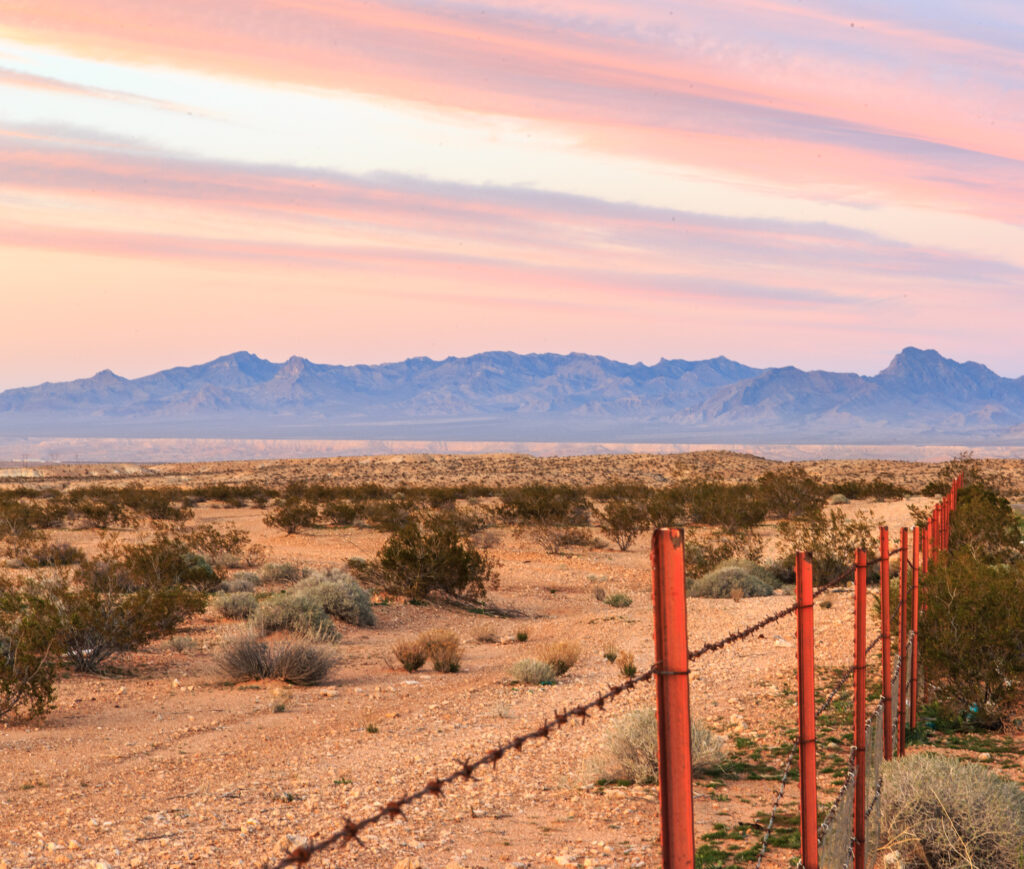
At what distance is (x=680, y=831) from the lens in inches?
141

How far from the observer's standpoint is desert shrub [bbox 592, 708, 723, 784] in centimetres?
874

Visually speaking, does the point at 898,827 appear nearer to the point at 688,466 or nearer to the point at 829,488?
the point at 829,488

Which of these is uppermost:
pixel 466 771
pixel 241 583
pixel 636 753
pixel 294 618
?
pixel 466 771

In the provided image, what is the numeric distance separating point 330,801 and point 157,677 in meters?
6.91

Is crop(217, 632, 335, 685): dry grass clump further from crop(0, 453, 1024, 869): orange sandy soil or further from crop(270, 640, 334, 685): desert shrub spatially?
crop(0, 453, 1024, 869): orange sandy soil

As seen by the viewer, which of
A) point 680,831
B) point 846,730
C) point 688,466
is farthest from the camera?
point 688,466

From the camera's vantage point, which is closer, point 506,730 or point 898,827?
point 898,827

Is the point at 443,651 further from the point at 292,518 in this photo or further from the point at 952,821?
the point at 292,518

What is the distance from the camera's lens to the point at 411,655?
15117 millimetres

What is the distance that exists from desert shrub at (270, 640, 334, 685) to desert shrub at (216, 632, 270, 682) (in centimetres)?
16

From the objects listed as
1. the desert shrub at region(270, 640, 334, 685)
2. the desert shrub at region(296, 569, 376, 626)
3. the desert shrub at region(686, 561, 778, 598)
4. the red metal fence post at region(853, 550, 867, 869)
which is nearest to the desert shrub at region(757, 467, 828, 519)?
the desert shrub at region(686, 561, 778, 598)

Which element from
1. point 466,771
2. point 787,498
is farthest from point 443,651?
point 787,498

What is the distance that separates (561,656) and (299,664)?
385 centimetres

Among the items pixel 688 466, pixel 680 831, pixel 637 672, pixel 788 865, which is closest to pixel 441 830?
pixel 788 865
